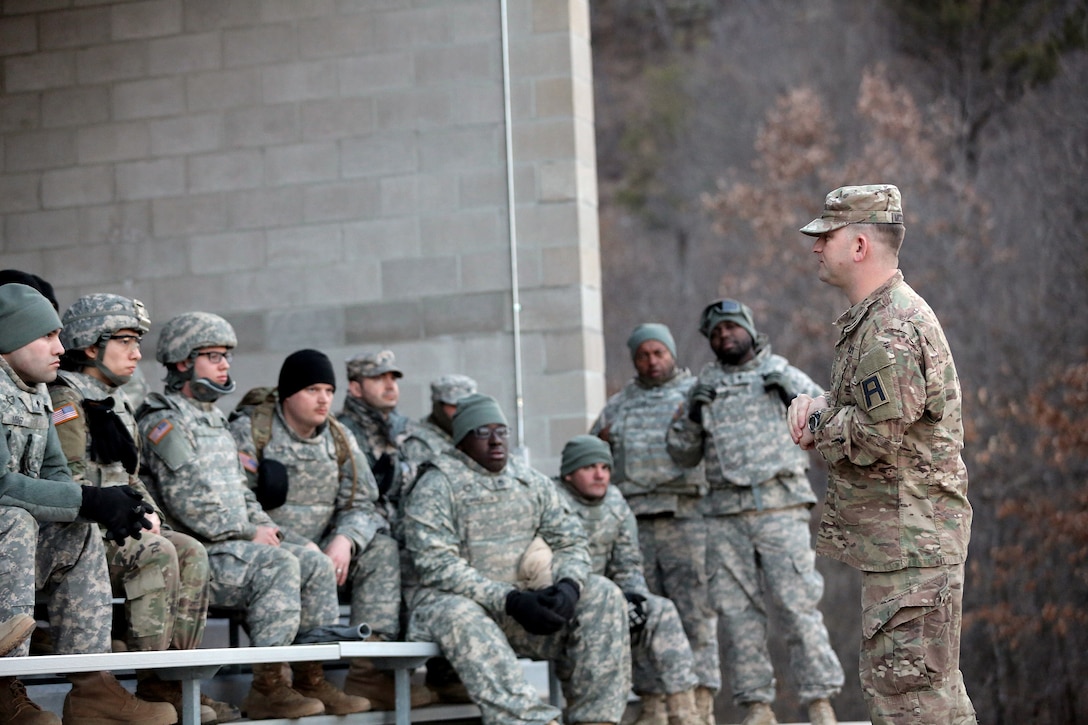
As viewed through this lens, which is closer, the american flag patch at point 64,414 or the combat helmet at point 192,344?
the american flag patch at point 64,414

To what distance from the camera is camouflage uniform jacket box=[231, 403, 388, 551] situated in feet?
22.3

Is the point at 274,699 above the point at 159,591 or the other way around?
the other way around

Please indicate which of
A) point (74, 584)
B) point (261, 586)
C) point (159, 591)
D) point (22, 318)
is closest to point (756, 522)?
point (261, 586)

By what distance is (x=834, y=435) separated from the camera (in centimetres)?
440

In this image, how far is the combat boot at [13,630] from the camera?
4660 mm

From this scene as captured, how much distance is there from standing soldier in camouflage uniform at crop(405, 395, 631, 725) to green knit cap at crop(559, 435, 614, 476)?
1.55ft

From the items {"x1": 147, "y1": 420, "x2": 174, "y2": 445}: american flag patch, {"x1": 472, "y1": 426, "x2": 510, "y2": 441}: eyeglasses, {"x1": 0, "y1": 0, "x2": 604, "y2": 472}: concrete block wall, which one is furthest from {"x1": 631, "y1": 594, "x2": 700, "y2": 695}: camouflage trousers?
{"x1": 147, "y1": 420, "x2": 174, "y2": 445}: american flag patch

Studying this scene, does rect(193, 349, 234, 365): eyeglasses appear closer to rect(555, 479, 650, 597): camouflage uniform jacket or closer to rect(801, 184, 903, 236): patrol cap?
rect(555, 479, 650, 597): camouflage uniform jacket

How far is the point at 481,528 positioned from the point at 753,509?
149 centimetres

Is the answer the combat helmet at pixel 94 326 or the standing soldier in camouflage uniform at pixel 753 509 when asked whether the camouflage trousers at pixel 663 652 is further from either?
the combat helmet at pixel 94 326

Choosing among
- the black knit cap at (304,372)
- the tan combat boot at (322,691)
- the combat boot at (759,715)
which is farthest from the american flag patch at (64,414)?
the combat boot at (759,715)

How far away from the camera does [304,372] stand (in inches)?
267

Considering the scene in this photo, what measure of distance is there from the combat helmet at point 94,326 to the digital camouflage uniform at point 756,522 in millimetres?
3016

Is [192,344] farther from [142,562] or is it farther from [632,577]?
[632,577]
